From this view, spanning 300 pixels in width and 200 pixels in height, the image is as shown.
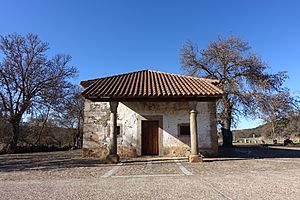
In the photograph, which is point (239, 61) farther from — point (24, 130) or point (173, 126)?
point (24, 130)

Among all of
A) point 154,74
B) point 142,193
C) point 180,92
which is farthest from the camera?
point 154,74

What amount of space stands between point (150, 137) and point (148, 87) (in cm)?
272

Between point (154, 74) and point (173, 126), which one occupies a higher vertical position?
point (154, 74)

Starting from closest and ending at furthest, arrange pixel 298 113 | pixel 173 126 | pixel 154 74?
pixel 173 126 < pixel 154 74 < pixel 298 113

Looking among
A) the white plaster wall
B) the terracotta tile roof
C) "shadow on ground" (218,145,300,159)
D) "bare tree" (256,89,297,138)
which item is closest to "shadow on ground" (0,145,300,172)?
"shadow on ground" (218,145,300,159)

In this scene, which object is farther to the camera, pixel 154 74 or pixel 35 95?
pixel 35 95

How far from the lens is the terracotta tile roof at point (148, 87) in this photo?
370 inches

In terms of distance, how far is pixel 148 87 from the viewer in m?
10.9

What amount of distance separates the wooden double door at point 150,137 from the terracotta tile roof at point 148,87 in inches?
82.5

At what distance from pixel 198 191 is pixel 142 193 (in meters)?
1.03

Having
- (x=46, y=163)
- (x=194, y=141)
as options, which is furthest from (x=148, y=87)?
(x=46, y=163)

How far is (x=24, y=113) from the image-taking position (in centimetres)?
1898

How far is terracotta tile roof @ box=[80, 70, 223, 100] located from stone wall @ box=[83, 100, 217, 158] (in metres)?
1.17

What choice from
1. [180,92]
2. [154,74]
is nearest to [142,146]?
[180,92]
